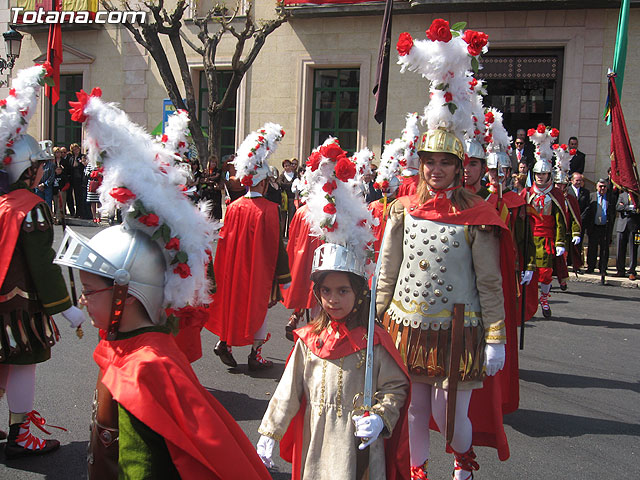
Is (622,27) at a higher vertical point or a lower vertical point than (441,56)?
higher

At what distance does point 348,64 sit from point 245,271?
1340 centimetres

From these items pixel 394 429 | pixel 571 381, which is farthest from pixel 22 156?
pixel 571 381

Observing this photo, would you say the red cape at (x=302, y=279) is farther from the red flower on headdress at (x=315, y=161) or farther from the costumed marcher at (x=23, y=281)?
the red flower on headdress at (x=315, y=161)

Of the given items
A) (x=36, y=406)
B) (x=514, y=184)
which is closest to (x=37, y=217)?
(x=36, y=406)

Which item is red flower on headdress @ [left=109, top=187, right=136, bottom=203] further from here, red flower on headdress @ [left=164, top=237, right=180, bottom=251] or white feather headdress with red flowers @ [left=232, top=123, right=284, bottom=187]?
white feather headdress with red flowers @ [left=232, top=123, right=284, bottom=187]

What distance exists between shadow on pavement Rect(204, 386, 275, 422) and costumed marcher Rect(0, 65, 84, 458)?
145 centimetres

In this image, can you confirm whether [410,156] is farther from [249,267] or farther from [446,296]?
[446,296]

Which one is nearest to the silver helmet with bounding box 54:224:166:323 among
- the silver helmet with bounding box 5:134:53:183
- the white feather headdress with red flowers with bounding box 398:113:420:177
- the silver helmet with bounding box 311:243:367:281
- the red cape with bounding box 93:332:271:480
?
the red cape with bounding box 93:332:271:480

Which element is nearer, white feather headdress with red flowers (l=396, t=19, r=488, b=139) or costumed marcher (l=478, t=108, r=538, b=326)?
white feather headdress with red flowers (l=396, t=19, r=488, b=139)

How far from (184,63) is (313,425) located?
1620 cm

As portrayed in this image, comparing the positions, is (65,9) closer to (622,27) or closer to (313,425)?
(622,27)

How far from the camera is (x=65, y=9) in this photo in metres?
21.4

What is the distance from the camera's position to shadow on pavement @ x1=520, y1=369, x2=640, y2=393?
6.20 m

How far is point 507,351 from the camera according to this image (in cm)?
461
